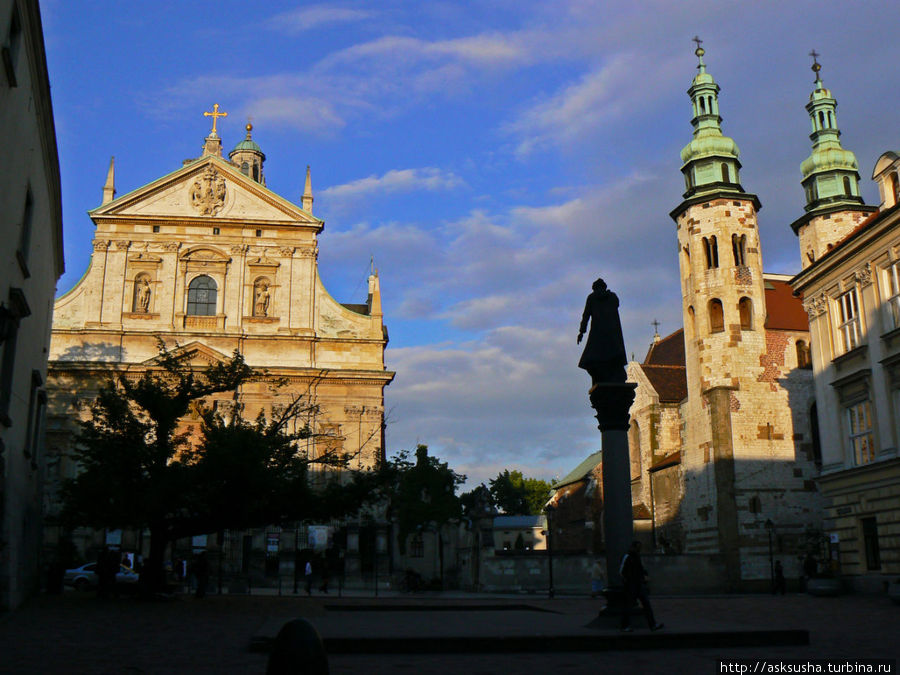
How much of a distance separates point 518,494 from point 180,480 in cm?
9210

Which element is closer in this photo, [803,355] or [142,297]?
[803,355]

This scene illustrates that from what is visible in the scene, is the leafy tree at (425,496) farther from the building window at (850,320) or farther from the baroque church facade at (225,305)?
the building window at (850,320)

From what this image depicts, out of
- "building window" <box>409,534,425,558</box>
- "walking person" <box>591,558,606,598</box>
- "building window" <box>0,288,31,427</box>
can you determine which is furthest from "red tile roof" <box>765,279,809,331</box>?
"building window" <box>0,288,31,427</box>

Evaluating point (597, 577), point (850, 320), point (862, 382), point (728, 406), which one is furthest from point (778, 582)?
point (850, 320)

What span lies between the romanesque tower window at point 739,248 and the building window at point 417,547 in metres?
22.4

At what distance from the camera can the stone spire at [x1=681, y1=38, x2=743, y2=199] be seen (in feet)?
138

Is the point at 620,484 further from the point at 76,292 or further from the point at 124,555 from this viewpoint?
the point at 76,292

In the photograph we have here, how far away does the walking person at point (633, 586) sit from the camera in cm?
1263

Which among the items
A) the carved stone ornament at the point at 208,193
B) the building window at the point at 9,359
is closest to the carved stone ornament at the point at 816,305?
the building window at the point at 9,359

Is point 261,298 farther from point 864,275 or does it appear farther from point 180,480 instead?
point 864,275

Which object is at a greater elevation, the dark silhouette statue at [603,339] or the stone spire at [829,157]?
the stone spire at [829,157]

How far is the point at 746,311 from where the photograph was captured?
40281 millimetres

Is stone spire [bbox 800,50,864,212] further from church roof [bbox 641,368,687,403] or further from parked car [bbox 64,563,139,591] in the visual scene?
parked car [bbox 64,563,139,591]

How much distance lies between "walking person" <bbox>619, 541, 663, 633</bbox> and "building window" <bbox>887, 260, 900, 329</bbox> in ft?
50.4
